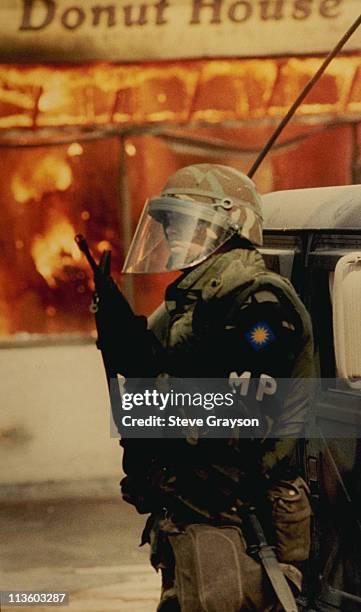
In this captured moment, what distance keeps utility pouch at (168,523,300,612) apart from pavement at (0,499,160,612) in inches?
81.5

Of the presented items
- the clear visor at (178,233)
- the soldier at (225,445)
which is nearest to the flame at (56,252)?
the clear visor at (178,233)

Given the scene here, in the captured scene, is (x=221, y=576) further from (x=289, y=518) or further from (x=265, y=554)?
(x=289, y=518)

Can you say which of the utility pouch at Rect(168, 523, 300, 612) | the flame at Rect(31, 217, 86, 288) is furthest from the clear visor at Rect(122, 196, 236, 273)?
the flame at Rect(31, 217, 86, 288)

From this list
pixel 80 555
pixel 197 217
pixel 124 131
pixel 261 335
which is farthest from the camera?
pixel 124 131

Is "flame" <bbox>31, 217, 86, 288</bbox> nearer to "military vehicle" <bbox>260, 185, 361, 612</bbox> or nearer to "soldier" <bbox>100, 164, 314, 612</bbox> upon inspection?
"military vehicle" <bbox>260, 185, 361, 612</bbox>

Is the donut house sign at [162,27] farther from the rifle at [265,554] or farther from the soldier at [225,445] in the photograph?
the rifle at [265,554]

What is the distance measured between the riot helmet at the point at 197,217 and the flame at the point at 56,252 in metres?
4.87

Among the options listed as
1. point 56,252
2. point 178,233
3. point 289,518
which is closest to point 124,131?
point 56,252

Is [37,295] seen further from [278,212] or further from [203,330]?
[203,330]

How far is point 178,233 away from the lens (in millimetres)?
4973

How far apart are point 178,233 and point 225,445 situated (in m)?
0.76

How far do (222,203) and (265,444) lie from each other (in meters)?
0.86

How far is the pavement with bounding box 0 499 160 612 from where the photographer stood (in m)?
7.12

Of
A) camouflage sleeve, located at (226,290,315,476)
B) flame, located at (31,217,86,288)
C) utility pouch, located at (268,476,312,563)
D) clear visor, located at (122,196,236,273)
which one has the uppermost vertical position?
clear visor, located at (122,196,236,273)
